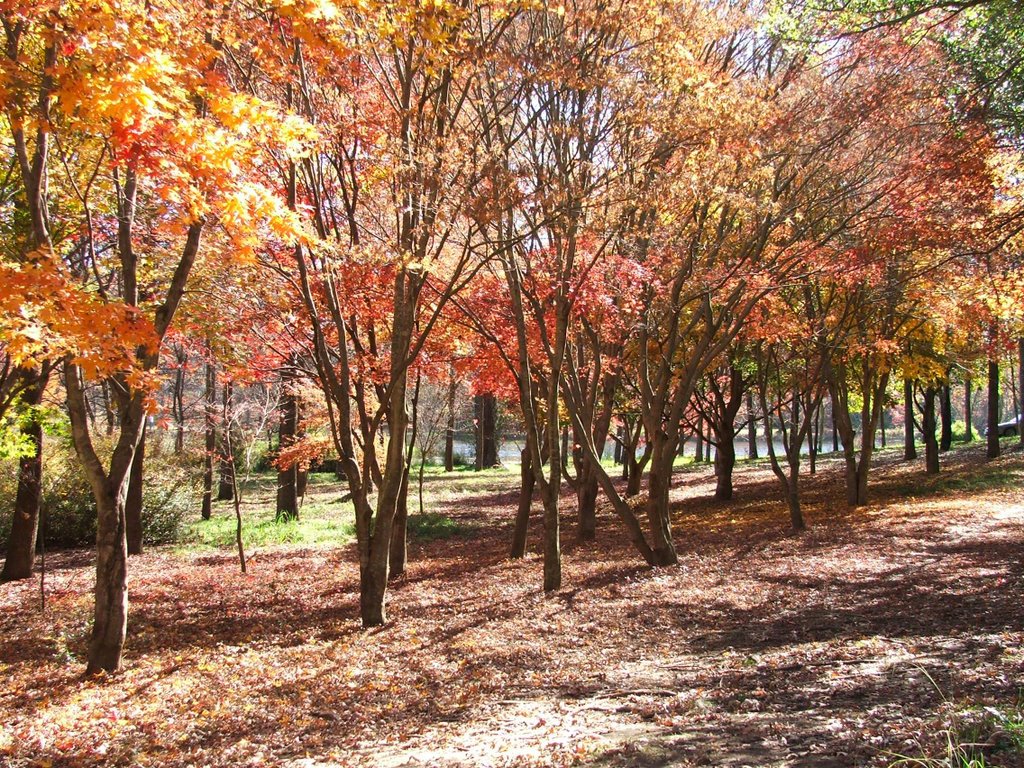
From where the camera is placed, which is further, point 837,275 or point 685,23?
point 837,275

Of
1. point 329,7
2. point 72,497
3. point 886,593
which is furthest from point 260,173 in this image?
point 72,497

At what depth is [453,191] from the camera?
8594 mm

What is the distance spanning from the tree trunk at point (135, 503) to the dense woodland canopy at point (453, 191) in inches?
4.6

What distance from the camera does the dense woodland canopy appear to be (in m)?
5.21

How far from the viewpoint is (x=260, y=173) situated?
310 inches

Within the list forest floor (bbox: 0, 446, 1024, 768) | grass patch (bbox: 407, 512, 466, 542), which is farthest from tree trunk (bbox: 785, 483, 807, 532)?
grass patch (bbox: 407, 512, 466, 542)

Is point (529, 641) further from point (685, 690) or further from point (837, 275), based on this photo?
point (837, 275)

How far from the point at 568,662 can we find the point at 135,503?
447 inches

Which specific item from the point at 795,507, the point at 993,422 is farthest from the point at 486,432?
the point at 795,507

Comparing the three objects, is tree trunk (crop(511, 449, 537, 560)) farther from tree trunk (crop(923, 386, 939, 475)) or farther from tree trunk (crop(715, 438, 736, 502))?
tree trunk (crop(923, 386, 939, 475))

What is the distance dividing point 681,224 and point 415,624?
23.9ft

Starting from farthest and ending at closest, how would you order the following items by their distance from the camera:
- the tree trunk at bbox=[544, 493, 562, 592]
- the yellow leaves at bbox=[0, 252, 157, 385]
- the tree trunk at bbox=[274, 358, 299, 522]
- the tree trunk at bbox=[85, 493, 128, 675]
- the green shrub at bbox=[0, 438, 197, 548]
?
the tree trunk at bbox=[274, 358, 299, 522] → the green shrub at bbox=[0, 438, 197, 548] → the tree trunk at bbox=[544, 493, 562, 592] → the tree trunk at bbox=[85, 493, 128, 675] → the yellow leaves at bbox=[0, 252, 157, 385]

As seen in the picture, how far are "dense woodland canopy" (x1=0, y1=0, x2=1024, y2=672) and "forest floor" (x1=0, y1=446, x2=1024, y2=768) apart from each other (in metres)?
1.02

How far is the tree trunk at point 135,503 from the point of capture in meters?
13.9
